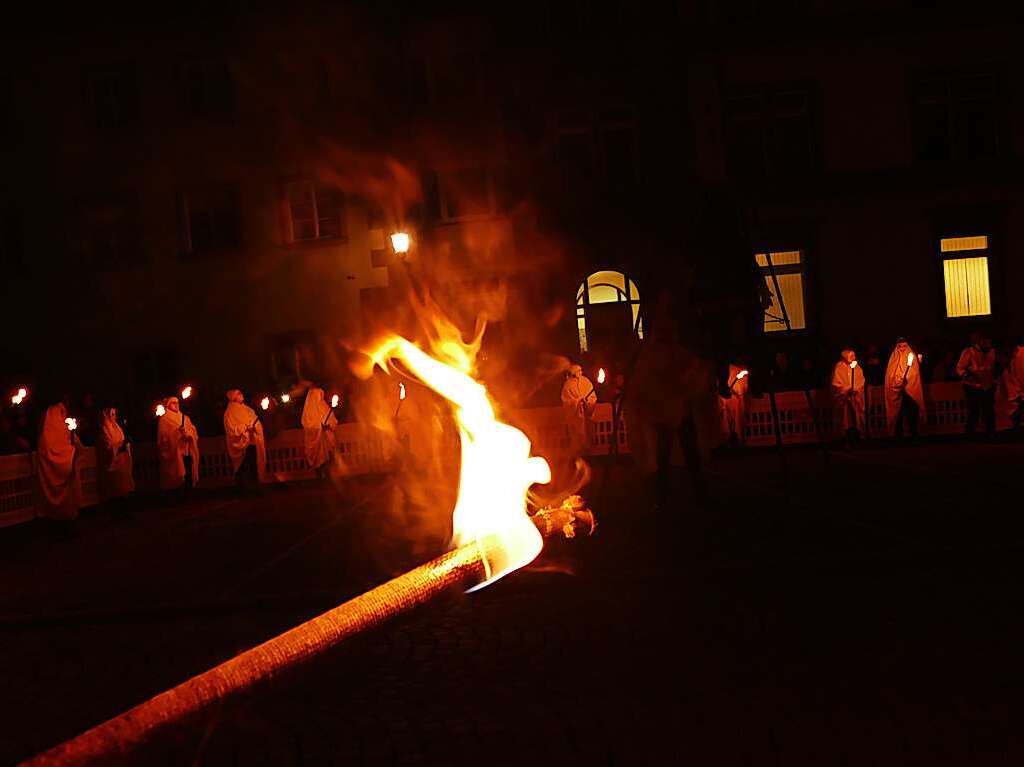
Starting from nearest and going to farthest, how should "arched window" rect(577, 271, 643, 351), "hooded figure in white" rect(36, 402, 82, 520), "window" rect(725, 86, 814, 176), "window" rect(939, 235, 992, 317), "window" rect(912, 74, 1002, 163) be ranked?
"hooded figure in white" rect(36, 402, 82, 520) < "window" rect(939, 235, 992, 317) < "arched window" rect(577, 271, 643, 351) < "window" rect(912, 74, 1002, 163) < "window" rect(725, 86, 814, 176)

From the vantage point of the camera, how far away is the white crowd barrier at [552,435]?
19.5m

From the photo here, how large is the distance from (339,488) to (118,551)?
5.96 meters

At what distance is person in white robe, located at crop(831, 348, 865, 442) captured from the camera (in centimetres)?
1986

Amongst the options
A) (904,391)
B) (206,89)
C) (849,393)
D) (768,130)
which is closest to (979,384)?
(904,391)

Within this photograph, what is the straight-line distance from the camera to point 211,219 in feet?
94.8

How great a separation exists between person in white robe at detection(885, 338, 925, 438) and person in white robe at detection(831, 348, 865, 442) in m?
0.53

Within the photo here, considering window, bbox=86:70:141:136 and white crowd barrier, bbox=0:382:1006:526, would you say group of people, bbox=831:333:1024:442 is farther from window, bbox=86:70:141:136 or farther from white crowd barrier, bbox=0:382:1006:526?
window, bbox=86:70:141:136

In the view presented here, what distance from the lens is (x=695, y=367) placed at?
1153cm

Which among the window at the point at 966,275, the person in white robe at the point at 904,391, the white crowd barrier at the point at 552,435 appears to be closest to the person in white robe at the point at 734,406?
the white crowd barrier at the point at 552,435

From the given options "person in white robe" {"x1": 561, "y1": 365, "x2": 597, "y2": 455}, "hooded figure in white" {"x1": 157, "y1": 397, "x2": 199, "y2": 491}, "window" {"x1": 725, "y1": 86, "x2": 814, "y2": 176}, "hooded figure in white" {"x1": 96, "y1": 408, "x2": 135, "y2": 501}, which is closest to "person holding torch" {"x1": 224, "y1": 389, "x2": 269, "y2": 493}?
"hooded figure in white" {"x1": 157, "y1": 397, "x2": 199, "y2": 491}

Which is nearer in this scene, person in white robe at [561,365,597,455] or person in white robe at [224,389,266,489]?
person in white robe at [224,389,266,489]

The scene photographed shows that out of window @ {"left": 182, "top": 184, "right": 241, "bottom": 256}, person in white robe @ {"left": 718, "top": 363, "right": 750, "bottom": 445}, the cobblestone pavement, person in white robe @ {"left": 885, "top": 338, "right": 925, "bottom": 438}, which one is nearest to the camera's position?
the cobblestone pavement

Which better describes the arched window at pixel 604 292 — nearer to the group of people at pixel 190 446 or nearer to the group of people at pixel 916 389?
the group of people at pixel 916 389

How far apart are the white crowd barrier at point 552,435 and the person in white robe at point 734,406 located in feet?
0.55
